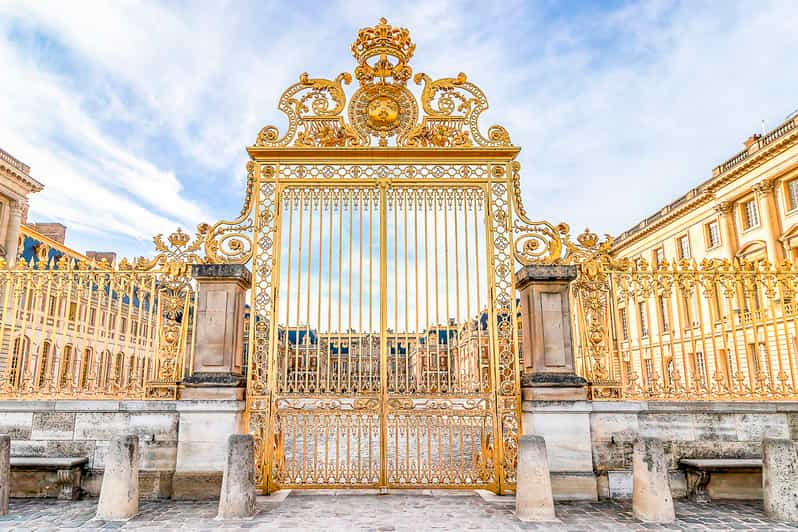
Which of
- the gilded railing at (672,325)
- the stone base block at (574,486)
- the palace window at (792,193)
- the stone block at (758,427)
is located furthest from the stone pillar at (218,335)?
the palace window at (792,193)

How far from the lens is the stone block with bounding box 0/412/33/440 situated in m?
6.79

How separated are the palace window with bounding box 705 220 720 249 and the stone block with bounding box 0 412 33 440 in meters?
30.2

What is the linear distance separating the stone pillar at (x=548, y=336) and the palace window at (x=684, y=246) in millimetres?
26458

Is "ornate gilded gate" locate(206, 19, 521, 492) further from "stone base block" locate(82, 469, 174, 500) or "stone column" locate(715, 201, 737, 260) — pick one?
"stone column" locate(715, 201, 737, 260)

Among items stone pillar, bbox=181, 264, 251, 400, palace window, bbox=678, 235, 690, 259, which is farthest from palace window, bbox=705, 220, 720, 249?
stone pillar, bbox=181, 264, 251, 400

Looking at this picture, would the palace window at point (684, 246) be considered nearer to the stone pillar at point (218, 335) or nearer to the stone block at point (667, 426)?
the stone block at point (667, 426)

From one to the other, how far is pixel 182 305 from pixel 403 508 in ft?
13.0

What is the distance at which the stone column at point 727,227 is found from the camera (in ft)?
86.9

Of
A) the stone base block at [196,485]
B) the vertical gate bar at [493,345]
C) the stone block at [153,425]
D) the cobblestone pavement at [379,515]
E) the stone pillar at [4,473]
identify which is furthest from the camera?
the vertical gate bar at [493,345]

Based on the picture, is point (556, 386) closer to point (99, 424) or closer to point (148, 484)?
point (148, 484)

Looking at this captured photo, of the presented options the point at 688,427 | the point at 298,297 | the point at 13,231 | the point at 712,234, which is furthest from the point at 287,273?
the point at 712,234

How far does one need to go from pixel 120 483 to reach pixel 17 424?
2.27 meters

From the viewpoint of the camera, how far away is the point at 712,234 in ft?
93.2

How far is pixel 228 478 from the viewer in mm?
5688
